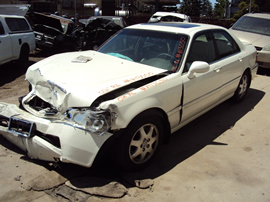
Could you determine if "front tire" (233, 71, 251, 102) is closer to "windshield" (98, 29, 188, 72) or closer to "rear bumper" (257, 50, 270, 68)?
"windshield" (98, 29, 188, 72)

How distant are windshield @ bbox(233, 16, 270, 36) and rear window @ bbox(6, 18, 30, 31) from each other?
696cm

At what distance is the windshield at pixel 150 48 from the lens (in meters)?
3.61

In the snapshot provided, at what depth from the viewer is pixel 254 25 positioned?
8828 mm

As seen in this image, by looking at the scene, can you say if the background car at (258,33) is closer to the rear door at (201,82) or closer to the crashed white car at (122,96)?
the crashed white car at (122,96)

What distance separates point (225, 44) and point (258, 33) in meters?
4.67

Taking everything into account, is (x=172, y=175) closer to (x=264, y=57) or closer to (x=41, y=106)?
(x=41, y=106)

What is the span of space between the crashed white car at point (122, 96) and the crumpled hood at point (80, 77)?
1cm

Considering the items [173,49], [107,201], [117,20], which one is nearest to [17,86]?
[173,49]

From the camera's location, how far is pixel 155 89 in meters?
3.05

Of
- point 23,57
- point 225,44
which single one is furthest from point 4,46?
point 225,44

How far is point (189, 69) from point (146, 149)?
1.20 m

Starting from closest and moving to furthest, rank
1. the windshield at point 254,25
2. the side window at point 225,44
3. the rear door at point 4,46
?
the side window at point 225,44 → the rear door at point 4,46 → the windshield at point 254,25

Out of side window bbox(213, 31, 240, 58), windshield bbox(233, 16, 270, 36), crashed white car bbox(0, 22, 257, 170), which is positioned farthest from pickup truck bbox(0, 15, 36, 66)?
windshield bbox(233, 16, 270, 36)

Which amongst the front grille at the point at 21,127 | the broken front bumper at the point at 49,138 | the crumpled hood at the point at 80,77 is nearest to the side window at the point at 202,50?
the crumpled hood at the point at 80,77
